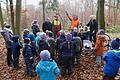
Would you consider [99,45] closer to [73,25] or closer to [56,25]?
[73,25]

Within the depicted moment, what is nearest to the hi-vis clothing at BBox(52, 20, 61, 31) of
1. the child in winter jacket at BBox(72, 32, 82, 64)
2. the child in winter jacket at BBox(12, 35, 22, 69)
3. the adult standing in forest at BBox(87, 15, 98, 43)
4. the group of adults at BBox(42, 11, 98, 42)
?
the group of adults at BBox(42, 11, 98, 42)

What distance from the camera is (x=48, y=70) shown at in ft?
27.6

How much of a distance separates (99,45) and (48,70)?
4527 mm

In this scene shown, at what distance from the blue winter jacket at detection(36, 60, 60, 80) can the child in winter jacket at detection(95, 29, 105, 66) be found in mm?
4155

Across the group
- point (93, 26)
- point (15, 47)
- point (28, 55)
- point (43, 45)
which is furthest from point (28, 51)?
point (93, 26)

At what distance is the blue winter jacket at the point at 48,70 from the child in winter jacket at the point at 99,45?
4155mm

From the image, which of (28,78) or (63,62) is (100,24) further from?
(28,78)

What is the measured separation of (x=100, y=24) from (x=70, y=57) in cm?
359

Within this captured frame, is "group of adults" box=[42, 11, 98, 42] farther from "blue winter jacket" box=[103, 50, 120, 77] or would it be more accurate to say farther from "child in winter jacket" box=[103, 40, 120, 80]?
"blue winter jacket" box=[103, 50, 120, 77]

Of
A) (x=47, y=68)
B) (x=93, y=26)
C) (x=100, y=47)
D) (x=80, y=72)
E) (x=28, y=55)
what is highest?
(x=93, y=26)

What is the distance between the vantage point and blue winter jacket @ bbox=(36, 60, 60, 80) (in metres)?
8.45

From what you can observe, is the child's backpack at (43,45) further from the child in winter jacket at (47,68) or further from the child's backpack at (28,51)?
the child in winter jacket at (47,68)

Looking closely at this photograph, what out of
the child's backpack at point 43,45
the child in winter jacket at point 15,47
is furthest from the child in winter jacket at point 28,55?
the child in winter jacket at point 15,47

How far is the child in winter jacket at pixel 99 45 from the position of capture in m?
12.1
